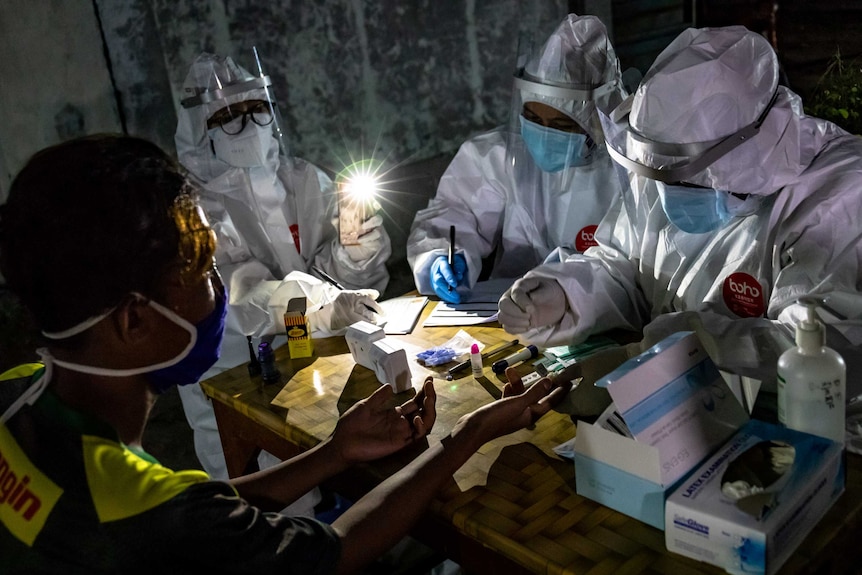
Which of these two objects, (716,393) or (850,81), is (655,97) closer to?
(716,393)

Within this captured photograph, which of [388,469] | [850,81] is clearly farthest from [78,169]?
[850,81]

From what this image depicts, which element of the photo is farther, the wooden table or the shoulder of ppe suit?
the shoulder of ppe suit

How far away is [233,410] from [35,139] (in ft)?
5.33

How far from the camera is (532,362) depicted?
175 cm

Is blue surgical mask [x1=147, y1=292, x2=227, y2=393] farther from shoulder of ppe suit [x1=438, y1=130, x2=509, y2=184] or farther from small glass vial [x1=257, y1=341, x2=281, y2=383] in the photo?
shoulder of ppe suit [x1=438, y1=130, x2=509, y2=184]

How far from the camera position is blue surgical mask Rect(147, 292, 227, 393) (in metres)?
1.22

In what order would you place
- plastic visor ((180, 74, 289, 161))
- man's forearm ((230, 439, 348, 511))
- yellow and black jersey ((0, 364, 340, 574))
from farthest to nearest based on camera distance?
plastic visor ((180, 74, 289, 161)) → man's forearm ((230, 439, 348, 511)) → yellow and black jersey ((0, 364, 340, 574))

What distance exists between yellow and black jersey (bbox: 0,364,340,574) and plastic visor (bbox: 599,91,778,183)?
103 centimetres

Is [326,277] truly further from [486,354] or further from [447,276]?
[486,354]

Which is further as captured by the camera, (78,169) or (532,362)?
(532,362)

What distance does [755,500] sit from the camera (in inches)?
40.3

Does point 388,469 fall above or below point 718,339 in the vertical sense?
below

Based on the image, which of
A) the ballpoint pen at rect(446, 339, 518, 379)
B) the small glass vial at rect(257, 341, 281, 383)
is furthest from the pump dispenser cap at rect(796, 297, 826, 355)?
the small glass vial at rect(257, 341, 281, 383)

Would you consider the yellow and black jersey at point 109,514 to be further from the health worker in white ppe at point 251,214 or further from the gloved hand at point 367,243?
the gloved hand at point 367,243
